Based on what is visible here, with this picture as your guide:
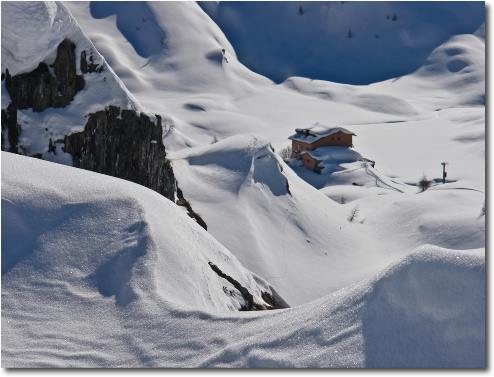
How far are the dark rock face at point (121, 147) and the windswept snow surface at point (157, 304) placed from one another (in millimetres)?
6725

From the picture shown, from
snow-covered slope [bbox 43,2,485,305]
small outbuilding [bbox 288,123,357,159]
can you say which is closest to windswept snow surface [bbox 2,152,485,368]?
snow-covered slope [bbox 43,2,485,305]

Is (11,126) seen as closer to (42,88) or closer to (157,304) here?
(42,88)

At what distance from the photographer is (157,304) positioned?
25.9 ft

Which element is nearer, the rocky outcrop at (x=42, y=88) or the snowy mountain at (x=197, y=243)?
the snowy mountain at (x=197, y=243)

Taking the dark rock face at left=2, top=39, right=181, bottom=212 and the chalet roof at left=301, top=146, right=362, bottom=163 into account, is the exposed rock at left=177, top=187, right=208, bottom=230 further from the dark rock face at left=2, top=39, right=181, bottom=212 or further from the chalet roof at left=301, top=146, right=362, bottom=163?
the chalet roof at left=301, top=146, right=362, bottom=163

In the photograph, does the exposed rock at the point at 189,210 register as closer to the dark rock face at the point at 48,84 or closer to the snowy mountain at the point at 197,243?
the snowy mountain at the point at 197,243

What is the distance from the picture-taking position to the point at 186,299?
867 centimetres

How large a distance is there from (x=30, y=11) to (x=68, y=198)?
31.6ft

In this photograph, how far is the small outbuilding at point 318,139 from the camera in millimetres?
51406

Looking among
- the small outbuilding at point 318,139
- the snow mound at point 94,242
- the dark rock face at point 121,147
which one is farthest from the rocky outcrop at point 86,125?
the small outbuilding at point 318,139

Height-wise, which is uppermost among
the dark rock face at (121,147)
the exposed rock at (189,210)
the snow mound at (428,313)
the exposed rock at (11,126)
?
the snow mound at (428,313)

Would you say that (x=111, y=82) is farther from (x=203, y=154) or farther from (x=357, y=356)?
(x=357, y=356)

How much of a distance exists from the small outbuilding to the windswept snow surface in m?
41.8

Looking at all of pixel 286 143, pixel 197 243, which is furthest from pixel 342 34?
pixel 197 243
